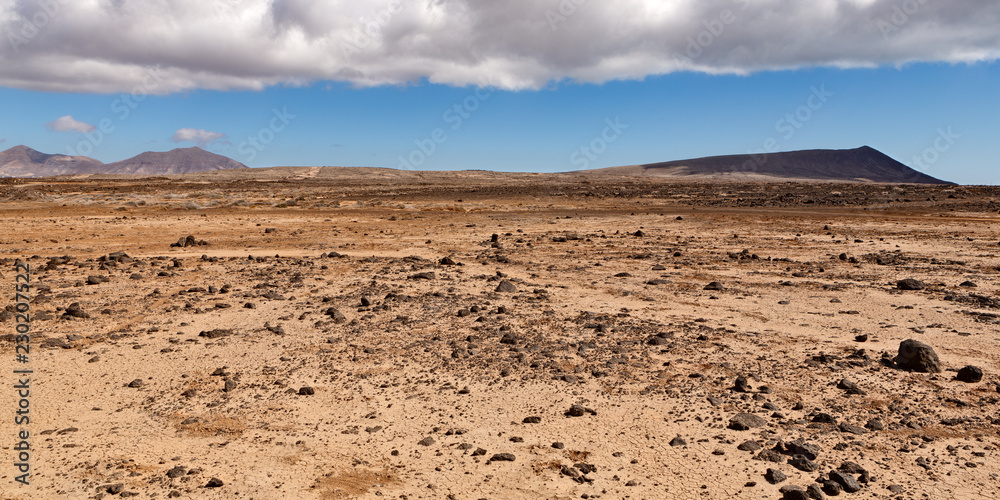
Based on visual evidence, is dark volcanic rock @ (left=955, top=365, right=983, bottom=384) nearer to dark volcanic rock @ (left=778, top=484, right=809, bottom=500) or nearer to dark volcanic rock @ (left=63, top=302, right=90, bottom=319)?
dark volcanic rock @ (left=778, top=484, right=809, bottom=500)

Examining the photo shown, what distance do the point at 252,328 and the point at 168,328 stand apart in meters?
1.11

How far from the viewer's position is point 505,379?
23.1 feet

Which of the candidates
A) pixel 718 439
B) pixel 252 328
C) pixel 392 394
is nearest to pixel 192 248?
pixel 252 328

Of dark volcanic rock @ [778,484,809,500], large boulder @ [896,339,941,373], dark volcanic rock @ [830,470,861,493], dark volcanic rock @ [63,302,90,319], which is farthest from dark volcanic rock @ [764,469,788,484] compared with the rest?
dark volcanic rock @ [63,302,90,319]

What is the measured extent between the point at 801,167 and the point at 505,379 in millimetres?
152516

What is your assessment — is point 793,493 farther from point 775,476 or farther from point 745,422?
point 745,422

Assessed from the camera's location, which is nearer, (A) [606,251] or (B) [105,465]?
(B) [105,465]

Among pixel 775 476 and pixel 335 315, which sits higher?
pixel 335 315

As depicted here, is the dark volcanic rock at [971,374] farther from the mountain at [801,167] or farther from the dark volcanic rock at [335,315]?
the mountain at [801,167]

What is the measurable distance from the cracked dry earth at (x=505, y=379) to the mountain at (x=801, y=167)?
124 metres

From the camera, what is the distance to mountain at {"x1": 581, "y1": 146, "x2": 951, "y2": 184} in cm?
13538

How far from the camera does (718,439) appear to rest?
5598mm

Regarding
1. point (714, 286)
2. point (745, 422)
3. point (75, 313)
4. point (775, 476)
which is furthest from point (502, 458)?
point (714, 286)

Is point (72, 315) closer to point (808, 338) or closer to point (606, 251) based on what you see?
point (808, 338)
